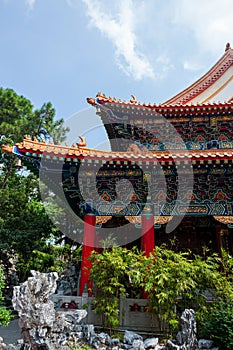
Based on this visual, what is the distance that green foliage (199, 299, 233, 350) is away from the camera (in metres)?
4.90

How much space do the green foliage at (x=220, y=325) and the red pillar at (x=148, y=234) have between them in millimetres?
2146

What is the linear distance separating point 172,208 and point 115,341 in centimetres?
374

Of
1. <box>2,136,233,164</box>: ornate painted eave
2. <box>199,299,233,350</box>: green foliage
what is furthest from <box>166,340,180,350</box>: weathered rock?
<box>2,136,233,164</box>: ornate painted eave

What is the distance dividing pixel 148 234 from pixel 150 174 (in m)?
1.69

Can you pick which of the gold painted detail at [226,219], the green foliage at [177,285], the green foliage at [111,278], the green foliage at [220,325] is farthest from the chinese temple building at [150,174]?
the green foliage at [220,325]

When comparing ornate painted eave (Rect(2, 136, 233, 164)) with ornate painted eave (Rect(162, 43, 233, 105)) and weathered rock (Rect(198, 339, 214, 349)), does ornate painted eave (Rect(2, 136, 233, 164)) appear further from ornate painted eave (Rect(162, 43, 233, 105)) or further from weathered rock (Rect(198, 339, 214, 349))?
ornate painted eave (Rect(162, 43, 233, 105))

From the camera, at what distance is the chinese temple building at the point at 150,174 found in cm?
651

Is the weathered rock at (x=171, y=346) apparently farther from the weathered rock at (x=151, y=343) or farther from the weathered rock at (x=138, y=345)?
the weathered rock at (x=138, y=345)

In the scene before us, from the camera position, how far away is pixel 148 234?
7.33 m

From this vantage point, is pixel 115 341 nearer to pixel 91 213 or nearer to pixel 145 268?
pixel 145 268

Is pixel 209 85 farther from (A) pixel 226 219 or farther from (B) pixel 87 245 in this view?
(B) pixel 87 245

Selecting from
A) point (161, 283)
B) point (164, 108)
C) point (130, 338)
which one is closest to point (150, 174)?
point (161, 283)

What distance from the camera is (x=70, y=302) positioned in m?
6.58

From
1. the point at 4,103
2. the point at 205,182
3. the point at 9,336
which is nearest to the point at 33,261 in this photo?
the point at 9,336
